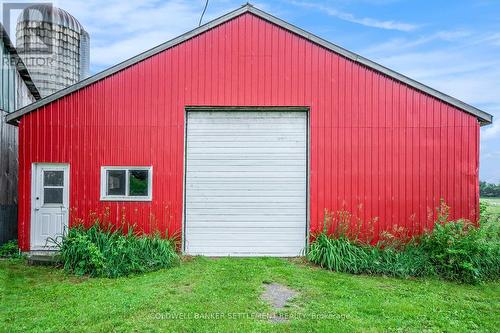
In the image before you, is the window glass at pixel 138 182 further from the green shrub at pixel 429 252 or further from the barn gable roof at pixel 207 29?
the green shrub at pixel 429 252

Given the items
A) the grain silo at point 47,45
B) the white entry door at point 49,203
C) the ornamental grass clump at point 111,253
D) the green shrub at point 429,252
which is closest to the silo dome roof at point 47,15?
the grain silo at point 47,45

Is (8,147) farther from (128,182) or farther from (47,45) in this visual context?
(47,45)

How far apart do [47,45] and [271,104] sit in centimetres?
1036

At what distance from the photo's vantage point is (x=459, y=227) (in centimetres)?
800

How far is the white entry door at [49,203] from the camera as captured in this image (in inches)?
361

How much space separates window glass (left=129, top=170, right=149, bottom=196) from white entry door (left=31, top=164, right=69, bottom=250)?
1.65 meters

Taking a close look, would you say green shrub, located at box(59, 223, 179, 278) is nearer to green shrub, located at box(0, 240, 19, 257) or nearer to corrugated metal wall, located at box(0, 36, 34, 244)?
green shrub, located at box(0, 240, 19, 257)


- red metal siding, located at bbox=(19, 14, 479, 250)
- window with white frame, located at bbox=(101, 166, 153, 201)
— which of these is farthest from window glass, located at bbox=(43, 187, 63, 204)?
window with white frame, located at bbox=(101, 166, 153, 201)

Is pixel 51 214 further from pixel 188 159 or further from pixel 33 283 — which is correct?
pixel 188 159

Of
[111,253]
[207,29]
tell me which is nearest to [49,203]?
[111,253]

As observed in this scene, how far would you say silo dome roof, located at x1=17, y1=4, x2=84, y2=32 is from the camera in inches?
550

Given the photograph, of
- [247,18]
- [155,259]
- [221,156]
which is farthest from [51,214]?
[247,18]

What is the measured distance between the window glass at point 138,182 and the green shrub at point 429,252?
14.6 ft

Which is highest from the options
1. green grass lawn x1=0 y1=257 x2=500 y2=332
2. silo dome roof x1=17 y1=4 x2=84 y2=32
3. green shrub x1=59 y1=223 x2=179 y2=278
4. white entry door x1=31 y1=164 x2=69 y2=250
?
silo dome roof x1=17 y1=4 x2=84 y2=32
